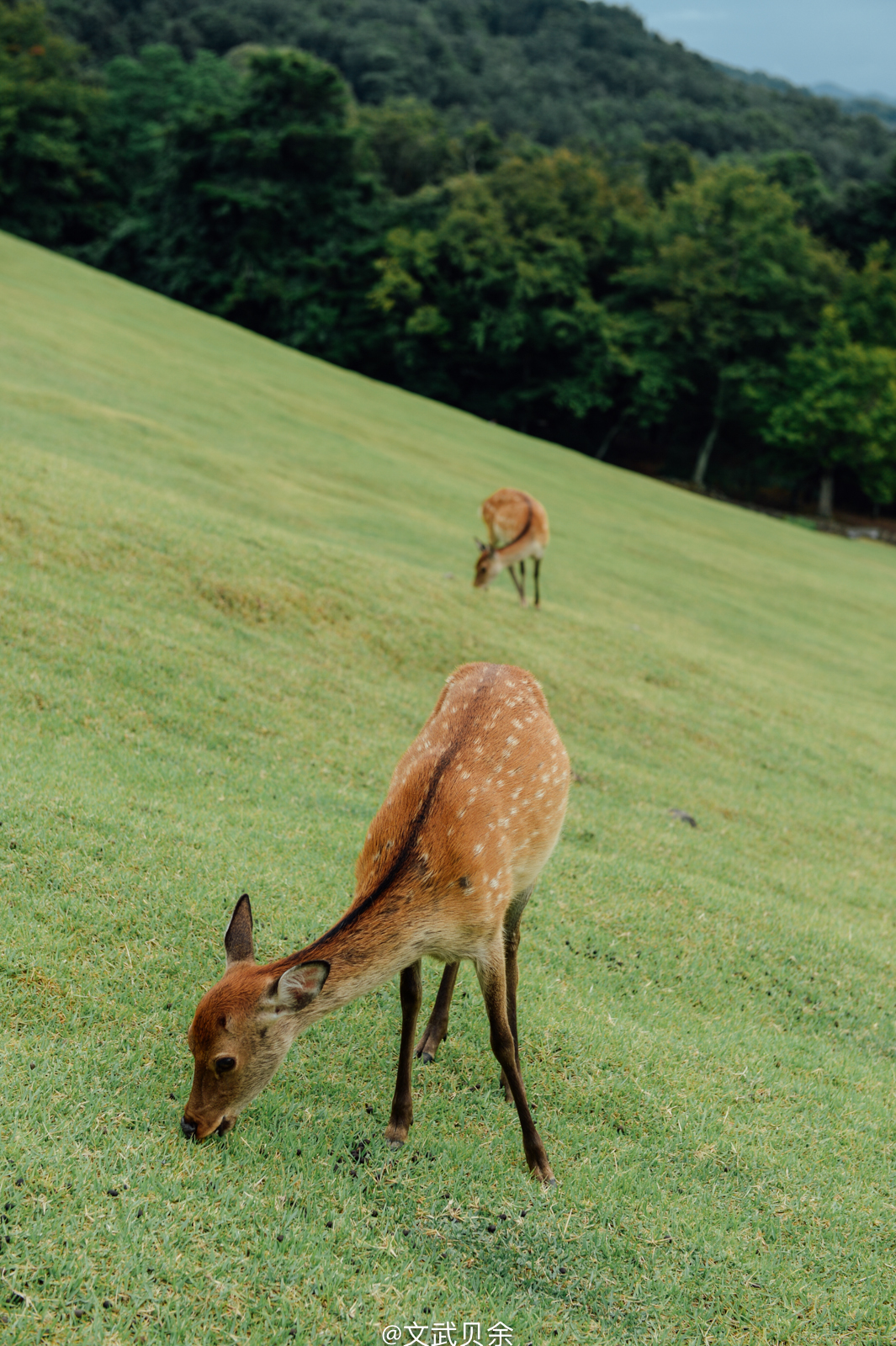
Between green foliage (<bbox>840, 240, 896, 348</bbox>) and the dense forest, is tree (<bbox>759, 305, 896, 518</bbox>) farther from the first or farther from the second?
green foliage (<bbox>840, 240, 896, 348</bbox>)

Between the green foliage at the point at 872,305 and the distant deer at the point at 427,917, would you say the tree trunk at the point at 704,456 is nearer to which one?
the green foliage at the point at 872,305

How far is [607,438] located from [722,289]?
28.1ft

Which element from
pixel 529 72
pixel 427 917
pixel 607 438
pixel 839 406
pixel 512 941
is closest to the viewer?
pixel 427 917

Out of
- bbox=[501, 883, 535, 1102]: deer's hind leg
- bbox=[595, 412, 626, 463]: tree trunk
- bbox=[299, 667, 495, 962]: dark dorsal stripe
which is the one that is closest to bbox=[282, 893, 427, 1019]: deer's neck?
bbox=[299, 667, 495, 962]: dark dorsal stripe

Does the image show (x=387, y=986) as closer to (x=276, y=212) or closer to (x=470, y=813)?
(x=470, y=813)

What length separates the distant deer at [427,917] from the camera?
314 cm

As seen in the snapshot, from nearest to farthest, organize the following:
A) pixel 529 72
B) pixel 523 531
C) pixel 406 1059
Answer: pixel 406 1059, pixel 523 531, pixel 529 72

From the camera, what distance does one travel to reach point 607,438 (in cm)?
4762

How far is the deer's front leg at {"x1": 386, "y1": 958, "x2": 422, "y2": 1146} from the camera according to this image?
358 centimetres

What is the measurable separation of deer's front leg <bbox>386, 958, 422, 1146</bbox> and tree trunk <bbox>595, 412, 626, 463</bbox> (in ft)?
151

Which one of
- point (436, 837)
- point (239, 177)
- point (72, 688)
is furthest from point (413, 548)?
point (239, 177)

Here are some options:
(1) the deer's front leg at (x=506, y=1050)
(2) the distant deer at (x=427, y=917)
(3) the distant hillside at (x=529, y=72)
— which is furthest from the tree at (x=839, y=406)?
(1) the deer's front leg at (x=506, y=1050)

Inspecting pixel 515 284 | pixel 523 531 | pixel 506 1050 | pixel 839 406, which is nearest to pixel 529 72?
pixel 515 284

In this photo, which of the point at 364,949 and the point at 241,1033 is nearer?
the point at 241,1033
